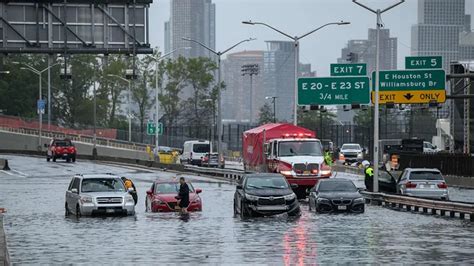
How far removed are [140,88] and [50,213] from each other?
128 meters

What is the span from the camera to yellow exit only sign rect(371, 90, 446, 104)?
61.2 m

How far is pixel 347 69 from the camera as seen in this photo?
231 ft

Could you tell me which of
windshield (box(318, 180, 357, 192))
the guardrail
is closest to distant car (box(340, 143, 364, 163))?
the guardrail

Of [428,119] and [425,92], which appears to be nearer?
[425,92]

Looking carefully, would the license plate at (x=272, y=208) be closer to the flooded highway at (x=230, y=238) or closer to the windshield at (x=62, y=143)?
the flooded highway at (x=230, y=238)

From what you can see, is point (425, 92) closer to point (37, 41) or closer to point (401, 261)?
point (37, 41)

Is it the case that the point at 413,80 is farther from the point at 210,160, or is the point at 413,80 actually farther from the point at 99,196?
the point at 210,160

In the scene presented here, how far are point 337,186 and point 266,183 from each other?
134 inches

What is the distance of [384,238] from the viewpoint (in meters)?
29.8

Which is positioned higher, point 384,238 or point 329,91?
point 329,91

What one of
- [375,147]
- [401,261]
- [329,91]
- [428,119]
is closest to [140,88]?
[428,119]

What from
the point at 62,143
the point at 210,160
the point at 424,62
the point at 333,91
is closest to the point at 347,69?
the point at 333,91

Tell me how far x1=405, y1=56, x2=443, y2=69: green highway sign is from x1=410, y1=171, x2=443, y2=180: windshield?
16.6 meters

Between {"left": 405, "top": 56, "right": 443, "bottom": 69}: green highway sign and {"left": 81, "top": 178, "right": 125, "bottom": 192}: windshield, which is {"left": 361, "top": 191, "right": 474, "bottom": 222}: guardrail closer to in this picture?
{"left": 81, "top": 178, "right": 125, "bottom": 192}: windshield
